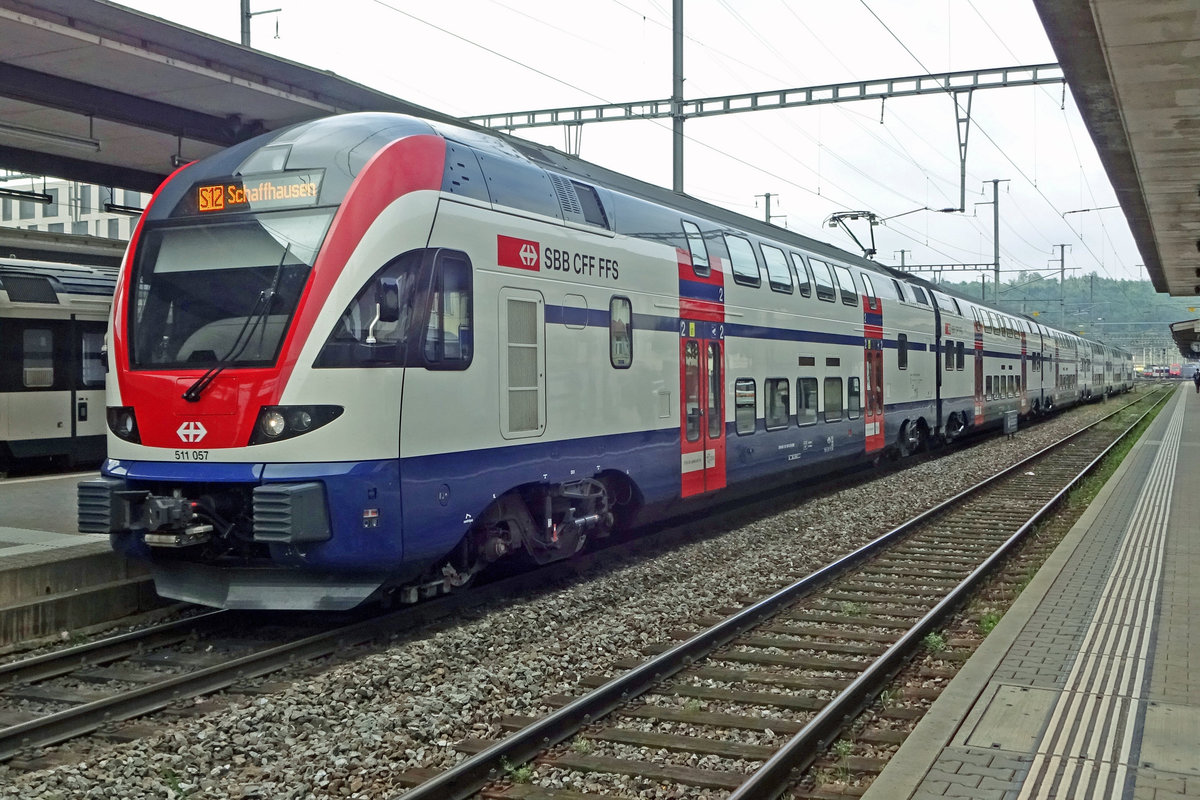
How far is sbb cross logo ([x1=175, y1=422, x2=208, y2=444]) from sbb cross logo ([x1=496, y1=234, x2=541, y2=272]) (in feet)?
8.03

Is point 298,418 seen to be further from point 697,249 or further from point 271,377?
point 697,249

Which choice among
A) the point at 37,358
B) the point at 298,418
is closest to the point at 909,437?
the point at 37,358

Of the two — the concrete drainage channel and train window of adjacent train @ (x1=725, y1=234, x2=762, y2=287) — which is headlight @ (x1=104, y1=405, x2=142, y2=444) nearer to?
the concrete drainage channel

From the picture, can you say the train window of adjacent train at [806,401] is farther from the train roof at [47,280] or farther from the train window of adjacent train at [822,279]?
the train roof at [47,280]

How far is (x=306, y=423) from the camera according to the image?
693 centimetres

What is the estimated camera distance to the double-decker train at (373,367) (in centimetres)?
699

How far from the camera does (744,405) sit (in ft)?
41.5

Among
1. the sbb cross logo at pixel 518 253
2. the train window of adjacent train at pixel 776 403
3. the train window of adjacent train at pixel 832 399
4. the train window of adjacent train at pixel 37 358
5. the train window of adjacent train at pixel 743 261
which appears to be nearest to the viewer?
the sbb cross logo at pixel 518 253

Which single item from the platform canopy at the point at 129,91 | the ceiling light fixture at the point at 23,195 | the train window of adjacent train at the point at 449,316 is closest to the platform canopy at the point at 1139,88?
the train window of adjacent train at the point at 449,316

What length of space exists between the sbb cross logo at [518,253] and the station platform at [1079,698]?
431 centimetres

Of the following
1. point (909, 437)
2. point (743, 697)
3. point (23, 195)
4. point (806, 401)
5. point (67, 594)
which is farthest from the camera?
point (909, 437)

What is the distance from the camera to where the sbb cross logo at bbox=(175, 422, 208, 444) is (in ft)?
23.6

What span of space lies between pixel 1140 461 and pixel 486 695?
729 inches

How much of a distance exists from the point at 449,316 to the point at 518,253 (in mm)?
1050
